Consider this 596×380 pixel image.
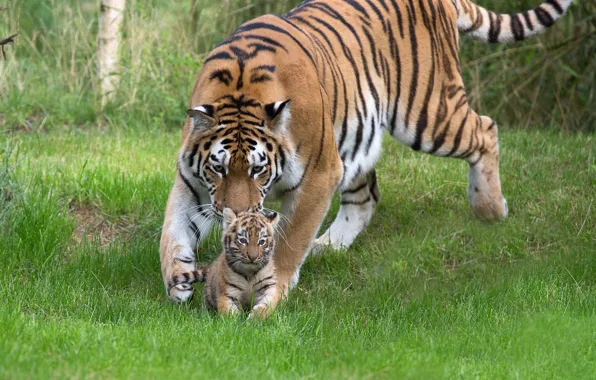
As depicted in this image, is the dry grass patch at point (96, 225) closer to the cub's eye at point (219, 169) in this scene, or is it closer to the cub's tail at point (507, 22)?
the cub's eye at point (219, 169)

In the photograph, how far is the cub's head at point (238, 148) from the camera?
511 cm

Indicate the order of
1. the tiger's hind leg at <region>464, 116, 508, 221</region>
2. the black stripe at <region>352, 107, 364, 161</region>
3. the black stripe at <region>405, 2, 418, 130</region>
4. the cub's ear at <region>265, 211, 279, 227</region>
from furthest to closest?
the tiger's hind leg at <region>464, 116, 508, 221</region> < the black stripe at <region>405, 2, 418, 130</region> < the black stripe at <region>352, 107, 364, 161</region> < the cub's ear at <region>265, 211, 279, 227</region>

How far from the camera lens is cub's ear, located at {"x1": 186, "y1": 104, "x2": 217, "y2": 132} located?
16.8 feet

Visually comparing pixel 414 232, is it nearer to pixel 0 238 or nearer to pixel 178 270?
pixel 178 270

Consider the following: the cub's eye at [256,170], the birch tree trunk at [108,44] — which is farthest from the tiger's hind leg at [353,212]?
the birch tree trunk at [108,44]

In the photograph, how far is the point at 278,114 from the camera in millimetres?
5188

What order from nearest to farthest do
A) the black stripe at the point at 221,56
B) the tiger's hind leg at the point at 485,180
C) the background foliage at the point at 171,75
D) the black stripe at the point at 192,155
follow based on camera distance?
1. the black stripe at the point at 192,155
2. the black stripe at the point at 221,56
3. the tiger's hind leg at the point at 485,180
4. the background foliage at the point at 171,75

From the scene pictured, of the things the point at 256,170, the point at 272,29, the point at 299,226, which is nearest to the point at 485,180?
the point at 299,226

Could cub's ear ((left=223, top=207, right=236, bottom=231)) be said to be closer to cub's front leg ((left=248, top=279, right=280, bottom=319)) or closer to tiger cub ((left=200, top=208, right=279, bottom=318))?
tiger cub ((left=200, top=208, right=279, bottom=318))

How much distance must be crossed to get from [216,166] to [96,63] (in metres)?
5.31

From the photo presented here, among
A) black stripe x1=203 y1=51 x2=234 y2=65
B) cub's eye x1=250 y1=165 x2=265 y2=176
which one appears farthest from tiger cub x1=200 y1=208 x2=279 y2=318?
black stripe x1=203 y1=51 x2=234 y2=65

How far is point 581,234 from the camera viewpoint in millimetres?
6578

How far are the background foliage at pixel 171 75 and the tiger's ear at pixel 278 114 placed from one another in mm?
4349

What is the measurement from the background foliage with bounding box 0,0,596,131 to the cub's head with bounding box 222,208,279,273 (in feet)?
15.0
